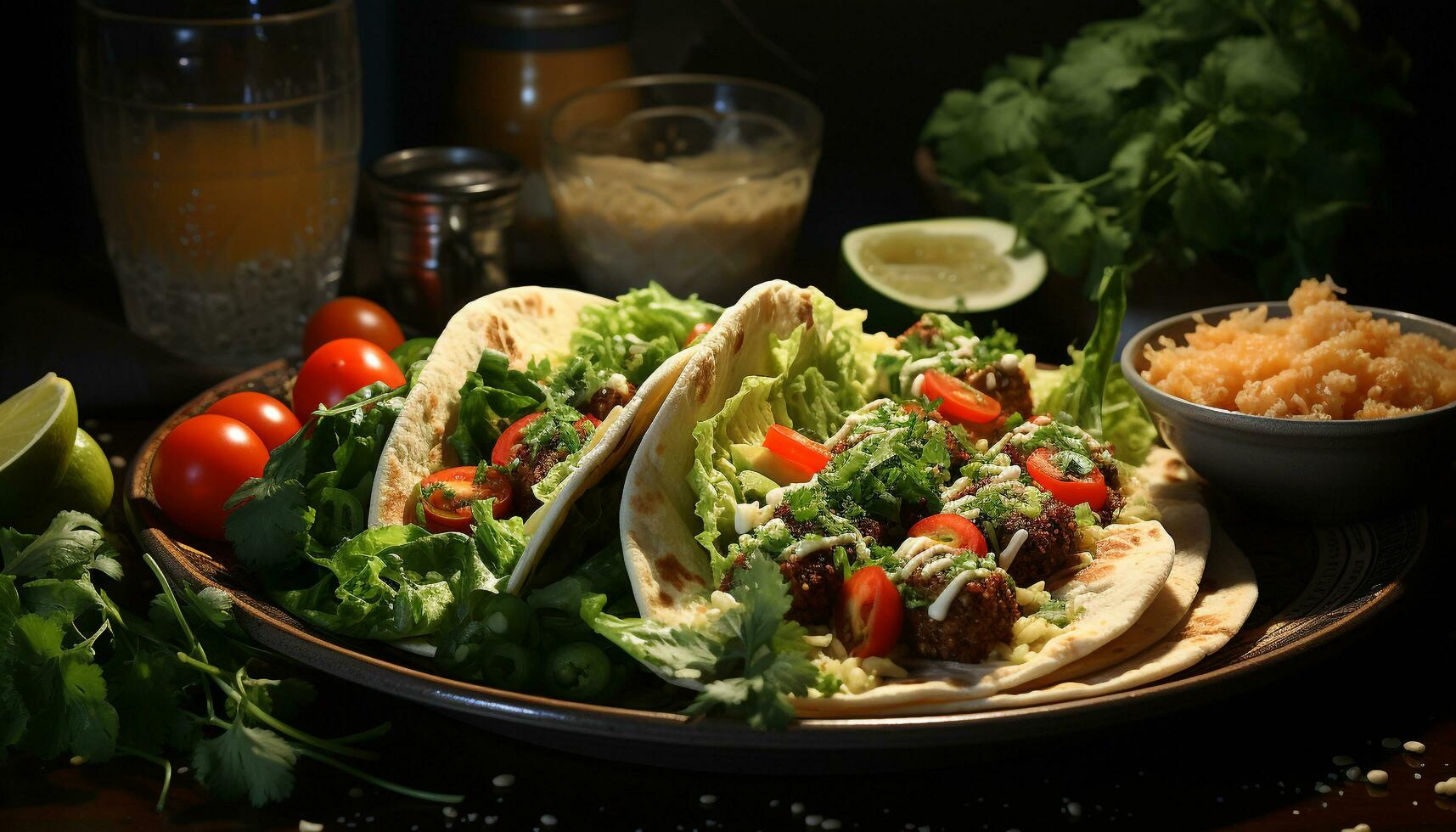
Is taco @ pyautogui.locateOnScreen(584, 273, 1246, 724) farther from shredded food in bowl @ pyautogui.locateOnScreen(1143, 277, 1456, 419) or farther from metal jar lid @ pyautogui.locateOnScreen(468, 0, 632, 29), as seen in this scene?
metal jar lid @ pyautogui.locateOnScreen(468, 0, 632, 29)

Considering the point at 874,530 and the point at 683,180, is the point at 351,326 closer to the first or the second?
the point at 683,180

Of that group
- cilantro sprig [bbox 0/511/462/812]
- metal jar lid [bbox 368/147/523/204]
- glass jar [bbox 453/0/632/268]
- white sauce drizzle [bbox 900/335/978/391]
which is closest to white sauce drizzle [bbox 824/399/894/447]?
white sauce drizzle [bbox 900/335/978/391]

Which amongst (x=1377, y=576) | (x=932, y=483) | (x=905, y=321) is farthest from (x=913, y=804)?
(x=905, y=321)

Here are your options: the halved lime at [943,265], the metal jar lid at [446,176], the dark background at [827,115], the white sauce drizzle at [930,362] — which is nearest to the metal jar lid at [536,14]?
the dark background at [827,115]

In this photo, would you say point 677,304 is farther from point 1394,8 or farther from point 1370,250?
point 1394,8

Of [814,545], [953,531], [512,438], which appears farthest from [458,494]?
[953,531]
